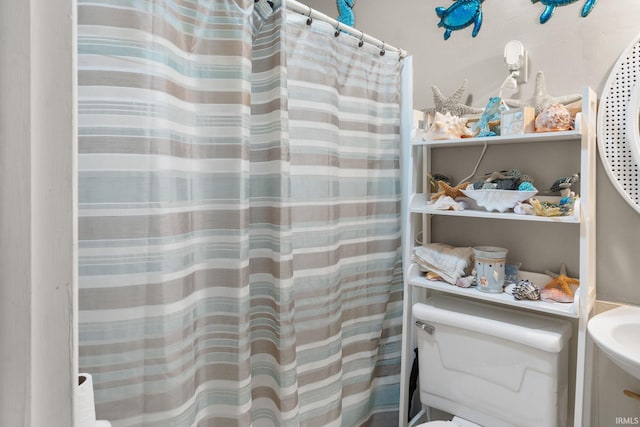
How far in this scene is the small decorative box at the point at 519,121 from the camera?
1.42 m

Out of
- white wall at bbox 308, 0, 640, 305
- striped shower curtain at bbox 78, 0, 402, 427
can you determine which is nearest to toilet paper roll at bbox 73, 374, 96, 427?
striped shower curtain at bbox 78, 0, 402, 427

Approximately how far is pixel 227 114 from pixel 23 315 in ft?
3.28

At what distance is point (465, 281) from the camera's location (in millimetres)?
1547

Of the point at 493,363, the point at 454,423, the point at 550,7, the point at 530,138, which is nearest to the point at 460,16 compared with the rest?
the point at 550,7

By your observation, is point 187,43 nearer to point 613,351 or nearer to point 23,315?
point 23,315

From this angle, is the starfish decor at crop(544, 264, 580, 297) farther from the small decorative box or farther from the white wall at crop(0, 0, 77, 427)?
the white wall at crop(0, 0, 77, 427)

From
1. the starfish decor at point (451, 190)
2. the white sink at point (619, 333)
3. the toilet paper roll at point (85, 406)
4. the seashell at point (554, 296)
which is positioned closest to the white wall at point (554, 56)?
the white sink at point (619, 333)

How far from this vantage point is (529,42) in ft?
5.30

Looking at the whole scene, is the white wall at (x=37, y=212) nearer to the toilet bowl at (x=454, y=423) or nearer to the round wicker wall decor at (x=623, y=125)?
the toilet bowl at (x=454, y=423)

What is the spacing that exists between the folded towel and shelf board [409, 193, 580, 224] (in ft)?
0.58

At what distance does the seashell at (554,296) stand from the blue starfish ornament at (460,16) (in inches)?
45.3

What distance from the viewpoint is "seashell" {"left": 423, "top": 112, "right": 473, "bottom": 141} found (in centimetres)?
159

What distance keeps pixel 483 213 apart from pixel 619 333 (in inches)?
22.7

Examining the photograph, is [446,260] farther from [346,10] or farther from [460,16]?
[346,10]
